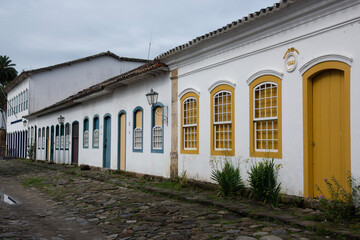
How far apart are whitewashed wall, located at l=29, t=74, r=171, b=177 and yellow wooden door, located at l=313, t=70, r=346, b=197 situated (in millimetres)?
5661

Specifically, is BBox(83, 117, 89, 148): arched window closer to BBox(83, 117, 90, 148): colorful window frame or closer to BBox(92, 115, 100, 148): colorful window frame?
BBox(83, 117, 90, 148): colorful window frame

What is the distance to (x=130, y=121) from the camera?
15031 mm

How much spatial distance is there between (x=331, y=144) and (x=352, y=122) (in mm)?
706

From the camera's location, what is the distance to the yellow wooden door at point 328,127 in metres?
7.01

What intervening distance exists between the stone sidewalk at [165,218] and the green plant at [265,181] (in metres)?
0.30

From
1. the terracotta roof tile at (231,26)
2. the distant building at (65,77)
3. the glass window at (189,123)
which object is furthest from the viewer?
the distant building at (65,77)

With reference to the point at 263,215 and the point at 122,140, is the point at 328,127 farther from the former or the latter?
the point at 122,140

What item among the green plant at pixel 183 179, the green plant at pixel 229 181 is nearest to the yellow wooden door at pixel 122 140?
the green plant at pixel 183 179

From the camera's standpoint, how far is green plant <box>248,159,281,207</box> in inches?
312

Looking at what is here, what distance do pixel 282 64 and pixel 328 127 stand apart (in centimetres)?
174

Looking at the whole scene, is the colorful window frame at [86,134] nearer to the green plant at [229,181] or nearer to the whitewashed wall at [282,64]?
the whitewashed wall at [282,64]

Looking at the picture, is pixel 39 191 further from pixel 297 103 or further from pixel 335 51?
pixel 335 51

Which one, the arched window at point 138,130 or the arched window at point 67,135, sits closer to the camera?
the arched window at point 138,130

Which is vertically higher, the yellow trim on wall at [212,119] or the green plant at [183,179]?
the yellow trim on wall at [212,119]
